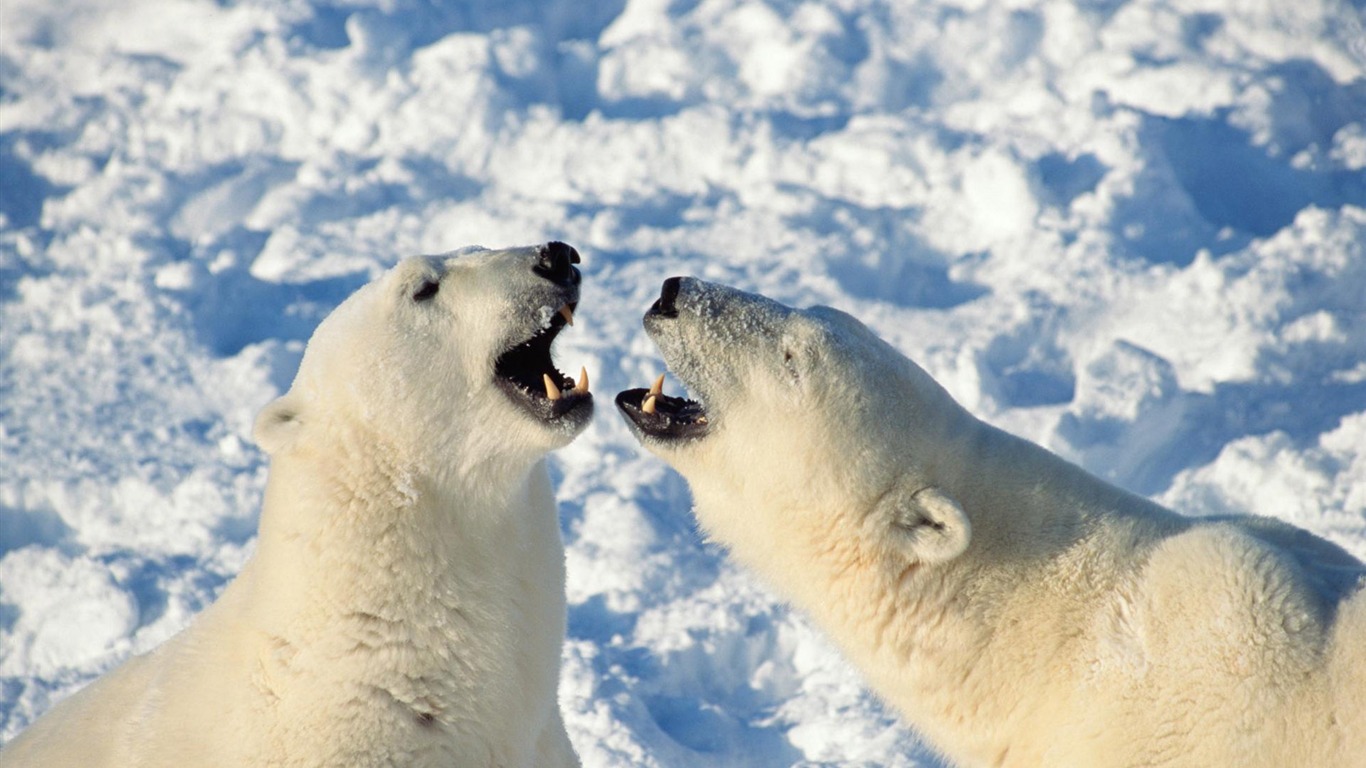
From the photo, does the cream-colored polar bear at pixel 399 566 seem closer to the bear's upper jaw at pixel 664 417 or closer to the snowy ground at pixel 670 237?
the bear's upper jaw at pixel 664 417

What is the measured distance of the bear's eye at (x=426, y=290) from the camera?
10.2 feet

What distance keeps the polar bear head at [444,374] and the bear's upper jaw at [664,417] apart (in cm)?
11

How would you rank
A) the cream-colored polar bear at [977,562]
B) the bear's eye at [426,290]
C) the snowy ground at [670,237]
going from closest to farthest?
the cream-colored polar bear at [977,562], the bear's eye at [426,290], the snowy ground at [670,237]

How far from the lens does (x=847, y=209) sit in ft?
Result: 29.4

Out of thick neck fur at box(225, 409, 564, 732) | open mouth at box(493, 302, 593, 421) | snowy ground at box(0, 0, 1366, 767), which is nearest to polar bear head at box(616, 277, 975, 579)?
open mouth at box(493, 302, 593, 421)

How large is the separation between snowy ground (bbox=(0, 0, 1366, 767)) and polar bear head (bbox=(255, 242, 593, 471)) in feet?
8.20

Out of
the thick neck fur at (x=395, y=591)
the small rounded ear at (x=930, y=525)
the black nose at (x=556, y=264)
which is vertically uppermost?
the black nose at (x=556, y=264)

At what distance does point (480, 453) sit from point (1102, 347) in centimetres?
529

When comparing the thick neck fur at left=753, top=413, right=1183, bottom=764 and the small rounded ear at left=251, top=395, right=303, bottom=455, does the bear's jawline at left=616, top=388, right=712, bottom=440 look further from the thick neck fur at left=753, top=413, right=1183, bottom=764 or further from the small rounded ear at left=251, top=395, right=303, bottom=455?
the small rounded ear at left=251, top=395, right=303, bottom=455

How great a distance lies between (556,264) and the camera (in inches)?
124

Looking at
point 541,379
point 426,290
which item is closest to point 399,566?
point 541,379

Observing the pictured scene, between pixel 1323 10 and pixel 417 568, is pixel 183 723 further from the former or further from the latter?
pixel 1323 10

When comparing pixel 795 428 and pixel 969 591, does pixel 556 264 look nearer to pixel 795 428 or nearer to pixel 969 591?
pixel 795 428

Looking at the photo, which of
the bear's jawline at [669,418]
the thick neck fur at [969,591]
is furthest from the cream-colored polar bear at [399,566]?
the thick neck fur at [969,591]
